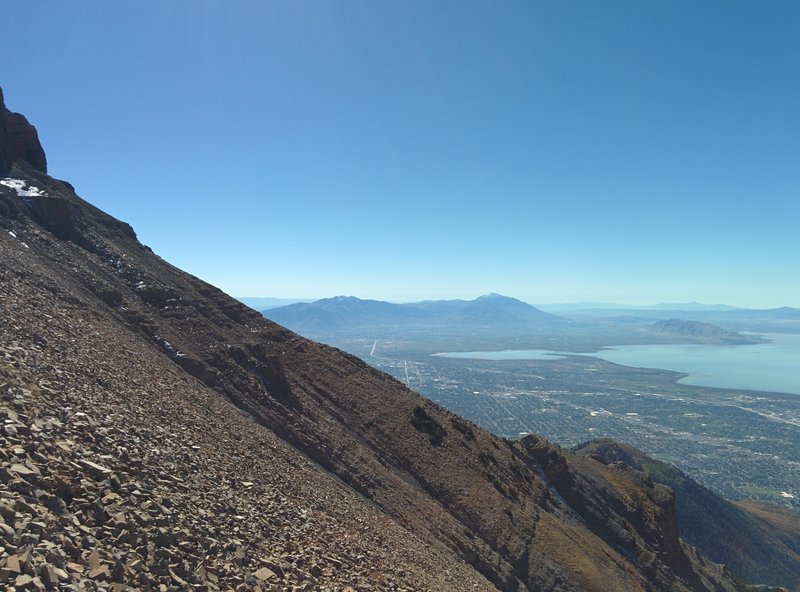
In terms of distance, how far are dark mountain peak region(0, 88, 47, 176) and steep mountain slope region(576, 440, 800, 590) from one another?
90.3 meters

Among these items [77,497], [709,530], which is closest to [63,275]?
[77,497]

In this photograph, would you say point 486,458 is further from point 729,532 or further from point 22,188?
point 729,532

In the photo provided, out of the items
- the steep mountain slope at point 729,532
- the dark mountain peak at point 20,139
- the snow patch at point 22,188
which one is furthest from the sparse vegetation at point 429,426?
the steep mountain slope at point 729,532

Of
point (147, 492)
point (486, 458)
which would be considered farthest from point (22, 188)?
point (486, 458)

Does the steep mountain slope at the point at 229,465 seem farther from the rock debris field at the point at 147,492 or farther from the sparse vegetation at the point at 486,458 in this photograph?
the sparse vegetation at the point at 486,458

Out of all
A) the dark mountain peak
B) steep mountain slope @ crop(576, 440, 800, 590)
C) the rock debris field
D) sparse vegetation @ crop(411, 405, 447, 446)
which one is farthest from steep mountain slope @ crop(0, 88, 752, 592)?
steep mountain slope @ crop(576, 440, 800, 590)

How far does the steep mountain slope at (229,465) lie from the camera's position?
11781mm

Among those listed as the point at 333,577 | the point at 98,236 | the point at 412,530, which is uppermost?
the point at 98,236

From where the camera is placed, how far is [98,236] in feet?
141

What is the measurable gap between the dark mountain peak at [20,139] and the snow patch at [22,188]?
5227 millimetres

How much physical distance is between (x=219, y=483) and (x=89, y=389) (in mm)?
6243

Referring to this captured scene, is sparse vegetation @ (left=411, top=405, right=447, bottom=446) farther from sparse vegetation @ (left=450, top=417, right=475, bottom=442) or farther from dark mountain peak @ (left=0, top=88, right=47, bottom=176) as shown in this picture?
dark mountain peak @ (left=0, top=88, right=47, bottom=176)

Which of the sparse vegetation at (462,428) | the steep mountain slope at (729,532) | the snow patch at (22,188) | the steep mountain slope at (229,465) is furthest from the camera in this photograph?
the steep mountain slope at (729,532)

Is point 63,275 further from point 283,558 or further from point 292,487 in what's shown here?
point 283,558
